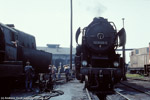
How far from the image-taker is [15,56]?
8.41 meters

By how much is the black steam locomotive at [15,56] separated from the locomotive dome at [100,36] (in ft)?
11.4

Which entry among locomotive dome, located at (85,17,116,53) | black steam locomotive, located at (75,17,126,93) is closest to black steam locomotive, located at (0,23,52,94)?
black steam locomotive, located at (75,17,126,93)

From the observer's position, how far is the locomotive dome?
9.98m

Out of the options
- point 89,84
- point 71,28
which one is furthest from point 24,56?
point 71,28

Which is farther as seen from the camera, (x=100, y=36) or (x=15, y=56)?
(x=100, y=36)

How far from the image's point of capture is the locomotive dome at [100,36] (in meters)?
9.98

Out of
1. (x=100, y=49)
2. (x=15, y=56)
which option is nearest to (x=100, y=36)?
(x=100, y=49)

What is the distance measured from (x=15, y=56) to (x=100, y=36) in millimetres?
4213

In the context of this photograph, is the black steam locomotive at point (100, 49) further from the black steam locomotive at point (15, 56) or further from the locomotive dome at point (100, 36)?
the black steam locomotive at point (15, 56)

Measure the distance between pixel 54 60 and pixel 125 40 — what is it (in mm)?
36909

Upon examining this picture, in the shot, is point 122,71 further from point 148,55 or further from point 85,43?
point 148,55

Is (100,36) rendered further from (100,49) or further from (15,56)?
(15,56)

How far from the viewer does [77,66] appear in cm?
1041

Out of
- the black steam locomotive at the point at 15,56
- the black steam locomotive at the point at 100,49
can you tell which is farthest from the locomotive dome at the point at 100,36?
the black steam locomotive at the point at 15,56
